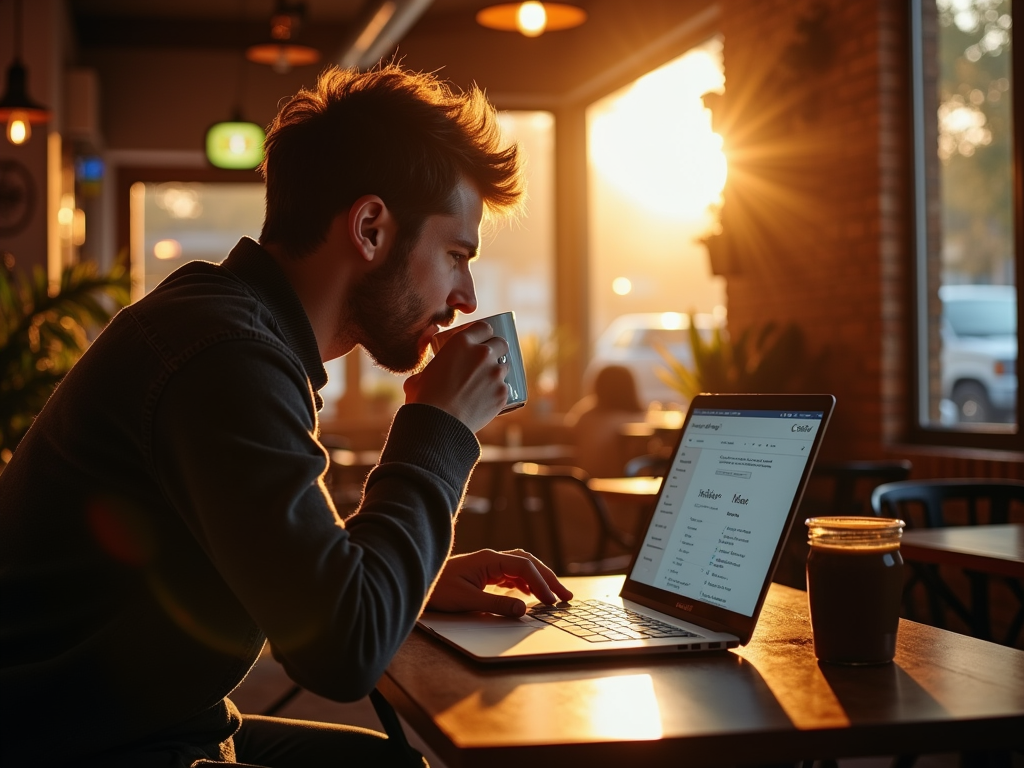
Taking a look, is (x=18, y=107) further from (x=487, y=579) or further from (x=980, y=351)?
(x=487, y=579)

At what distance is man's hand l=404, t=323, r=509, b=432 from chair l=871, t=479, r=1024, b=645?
4.55ft

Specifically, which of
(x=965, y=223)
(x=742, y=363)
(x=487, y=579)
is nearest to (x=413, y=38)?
(x=742, y=363)

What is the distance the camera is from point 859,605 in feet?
3.70

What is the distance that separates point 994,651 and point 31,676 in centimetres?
96

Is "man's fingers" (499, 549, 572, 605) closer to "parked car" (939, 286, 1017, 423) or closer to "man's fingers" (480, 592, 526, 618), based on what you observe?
"man's fingers" (480, 592, 526, 618)

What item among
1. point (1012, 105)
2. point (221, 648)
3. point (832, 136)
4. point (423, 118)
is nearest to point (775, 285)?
point (832, 136)

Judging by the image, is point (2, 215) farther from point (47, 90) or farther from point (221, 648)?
point (221, 648)

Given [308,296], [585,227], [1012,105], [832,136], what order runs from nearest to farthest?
[308,296]
[1012,105]
[832,136]
[585,227]

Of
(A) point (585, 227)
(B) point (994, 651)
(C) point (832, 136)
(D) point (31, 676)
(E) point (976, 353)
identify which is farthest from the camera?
(A) point (585, 227)

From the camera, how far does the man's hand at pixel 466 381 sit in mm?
1232

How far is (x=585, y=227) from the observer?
899 centimetres

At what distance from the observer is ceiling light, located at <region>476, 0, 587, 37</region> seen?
16.7ft

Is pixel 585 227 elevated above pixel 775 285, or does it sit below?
above

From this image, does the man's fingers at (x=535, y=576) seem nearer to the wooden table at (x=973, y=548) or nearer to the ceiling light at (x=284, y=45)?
the wooden table at (x=973, y=548)
